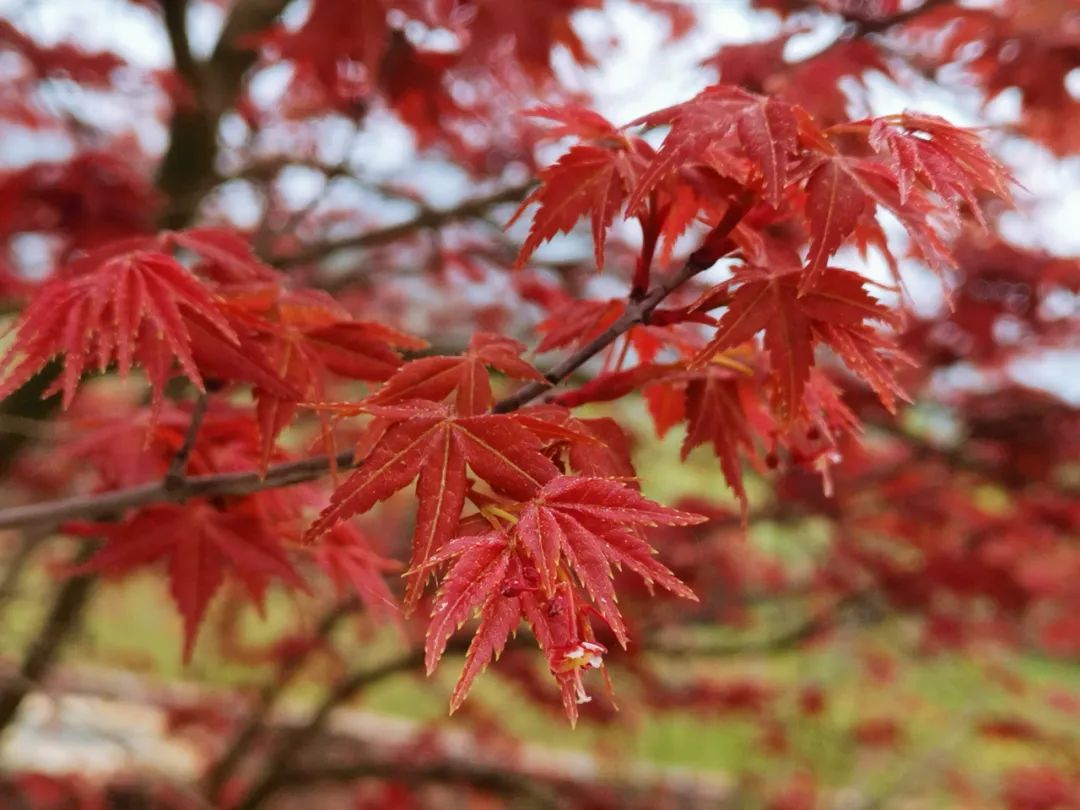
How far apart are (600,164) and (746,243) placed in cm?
18

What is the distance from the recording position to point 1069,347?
3607 millimetres

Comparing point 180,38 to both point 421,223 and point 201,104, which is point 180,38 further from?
point 421,223

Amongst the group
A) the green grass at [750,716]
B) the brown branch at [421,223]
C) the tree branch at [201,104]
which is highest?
the tree branch at [201,104]

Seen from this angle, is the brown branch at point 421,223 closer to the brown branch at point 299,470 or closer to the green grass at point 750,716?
the brown branch at point 299,470

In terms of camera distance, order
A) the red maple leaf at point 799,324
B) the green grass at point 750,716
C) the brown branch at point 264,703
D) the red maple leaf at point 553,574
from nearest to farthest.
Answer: the red maple leaf at point 553,574 → the red maple leaf at point 799,324 → the brown branch at point 264,703 → the green grass at point 750,716

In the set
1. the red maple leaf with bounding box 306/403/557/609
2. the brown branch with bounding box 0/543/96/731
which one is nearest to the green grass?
the brown branch with bounding box 0/543/96/731

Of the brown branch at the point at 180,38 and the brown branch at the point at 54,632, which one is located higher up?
the brown branch at the point at 180,38

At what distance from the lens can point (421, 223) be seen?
7.70 ft

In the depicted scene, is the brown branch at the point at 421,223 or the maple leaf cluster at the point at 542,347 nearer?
the maple leaf cluster at the point at 542,347

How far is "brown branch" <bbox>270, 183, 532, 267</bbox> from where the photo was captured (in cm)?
222

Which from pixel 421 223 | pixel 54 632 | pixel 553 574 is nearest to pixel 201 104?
pixel 421 223

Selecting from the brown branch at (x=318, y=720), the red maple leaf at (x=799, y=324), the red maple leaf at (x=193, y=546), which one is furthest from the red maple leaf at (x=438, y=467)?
the brown branch at (x=318, y=720)

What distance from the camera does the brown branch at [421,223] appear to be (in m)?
2.22

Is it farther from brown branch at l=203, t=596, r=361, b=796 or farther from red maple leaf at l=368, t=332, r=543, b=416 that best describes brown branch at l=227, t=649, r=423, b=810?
red maple leaf at l=368, t=332, r=543, b=416
